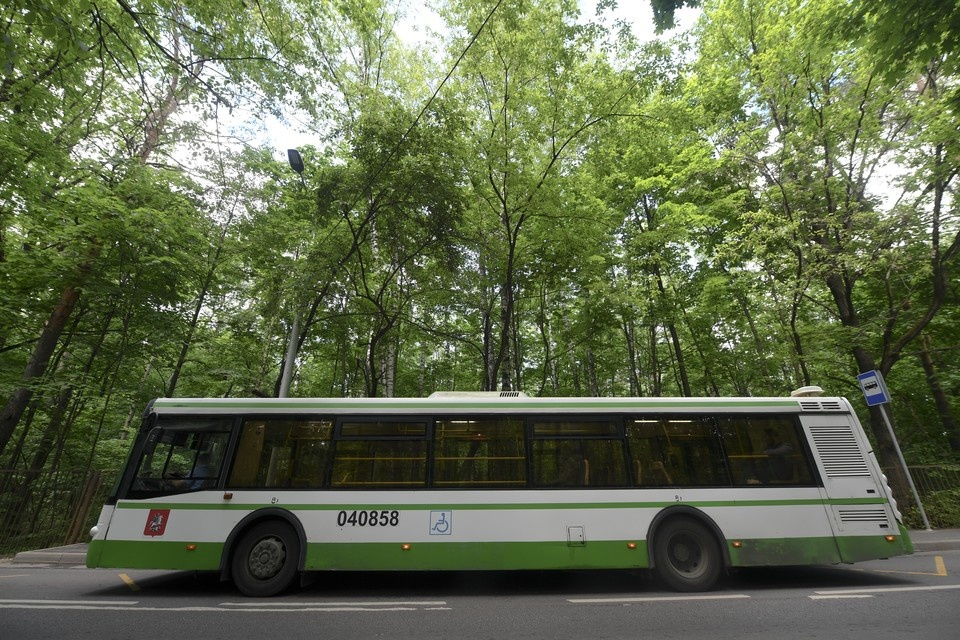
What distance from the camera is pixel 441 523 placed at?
20.3 ft

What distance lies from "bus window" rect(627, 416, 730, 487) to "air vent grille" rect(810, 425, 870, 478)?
63.2 inches

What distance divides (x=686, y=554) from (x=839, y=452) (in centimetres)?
292

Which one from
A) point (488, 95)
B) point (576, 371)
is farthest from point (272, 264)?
point (576, 371)

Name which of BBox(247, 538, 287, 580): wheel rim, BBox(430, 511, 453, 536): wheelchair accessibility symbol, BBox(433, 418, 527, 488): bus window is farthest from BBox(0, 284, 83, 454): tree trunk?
BBox(430, 511, 453, 536): wheelchair accessibility symbol

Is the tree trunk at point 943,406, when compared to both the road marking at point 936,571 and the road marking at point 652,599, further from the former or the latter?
the road marking at point 652,599

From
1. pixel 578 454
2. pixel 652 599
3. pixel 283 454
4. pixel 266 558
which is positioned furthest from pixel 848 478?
pixel 266 558

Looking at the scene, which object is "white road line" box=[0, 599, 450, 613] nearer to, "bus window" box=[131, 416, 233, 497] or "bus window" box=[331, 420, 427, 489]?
"bus window" box=[131, 416, 233, 497]

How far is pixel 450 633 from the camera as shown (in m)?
4.36

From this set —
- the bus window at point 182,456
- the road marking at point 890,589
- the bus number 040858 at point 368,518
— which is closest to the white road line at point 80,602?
the bus window at point 182,456

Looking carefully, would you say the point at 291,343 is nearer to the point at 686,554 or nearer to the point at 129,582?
the point at 129,582

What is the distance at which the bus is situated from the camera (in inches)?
241

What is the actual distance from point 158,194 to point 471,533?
1142 cm

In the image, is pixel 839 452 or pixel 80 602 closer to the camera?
pixel 80 602

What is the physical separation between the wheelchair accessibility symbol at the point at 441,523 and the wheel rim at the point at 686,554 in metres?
3.21
